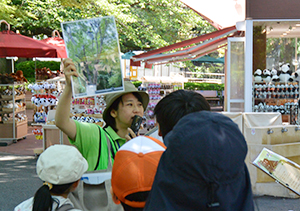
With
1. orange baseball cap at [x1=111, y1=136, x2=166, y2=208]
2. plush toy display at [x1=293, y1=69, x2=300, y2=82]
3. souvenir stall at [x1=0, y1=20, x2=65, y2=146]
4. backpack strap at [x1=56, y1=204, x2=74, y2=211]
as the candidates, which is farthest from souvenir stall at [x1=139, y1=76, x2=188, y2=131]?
orange baseball cap at [x1=111, y1=136, x2=166, y2=208]

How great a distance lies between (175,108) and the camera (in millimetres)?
1983

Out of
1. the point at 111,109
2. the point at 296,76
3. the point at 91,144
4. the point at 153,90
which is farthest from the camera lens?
the point at 153,90

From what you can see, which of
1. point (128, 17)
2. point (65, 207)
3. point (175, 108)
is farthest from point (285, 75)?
point (128, 17)

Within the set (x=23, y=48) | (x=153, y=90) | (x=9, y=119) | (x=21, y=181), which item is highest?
(x=23, y=48)

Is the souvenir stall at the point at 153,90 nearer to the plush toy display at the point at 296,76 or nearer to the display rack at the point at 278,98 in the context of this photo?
the display rack at the point at 278,98

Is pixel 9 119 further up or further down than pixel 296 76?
further down

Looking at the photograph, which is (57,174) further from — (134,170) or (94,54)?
(94,54)

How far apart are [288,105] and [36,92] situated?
6.93 m

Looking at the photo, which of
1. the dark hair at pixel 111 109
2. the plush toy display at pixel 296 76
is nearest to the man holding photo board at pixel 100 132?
the dark hair at pixel 111 109

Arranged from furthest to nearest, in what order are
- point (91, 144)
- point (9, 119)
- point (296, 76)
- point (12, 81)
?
1. point (12, 81)
2. point (9, 119)
3. point (296, 76)
4. point (91, 144)

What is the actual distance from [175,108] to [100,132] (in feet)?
2.36

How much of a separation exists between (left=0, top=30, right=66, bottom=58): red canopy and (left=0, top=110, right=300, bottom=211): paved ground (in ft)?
8.17

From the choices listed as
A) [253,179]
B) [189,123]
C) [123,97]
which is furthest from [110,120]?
[253,179]

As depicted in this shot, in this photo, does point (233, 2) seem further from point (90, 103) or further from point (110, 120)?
point (110, 120)
